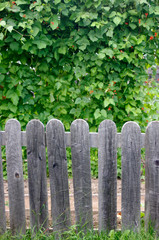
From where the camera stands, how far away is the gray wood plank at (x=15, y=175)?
2186 millimetres

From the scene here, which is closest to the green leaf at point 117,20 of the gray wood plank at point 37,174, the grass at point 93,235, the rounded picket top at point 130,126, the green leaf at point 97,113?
the green leaf at point 97,113

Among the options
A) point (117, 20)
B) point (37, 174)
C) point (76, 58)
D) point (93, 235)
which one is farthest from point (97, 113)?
point (93, 235)

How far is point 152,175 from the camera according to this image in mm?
2166

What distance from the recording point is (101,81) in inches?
A: 134

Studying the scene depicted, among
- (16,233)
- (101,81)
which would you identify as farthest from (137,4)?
(16,233)

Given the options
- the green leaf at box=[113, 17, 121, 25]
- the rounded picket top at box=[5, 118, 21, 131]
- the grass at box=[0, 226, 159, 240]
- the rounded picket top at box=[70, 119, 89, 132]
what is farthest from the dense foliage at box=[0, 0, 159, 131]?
the grass at box=[0, 226, 159, 240]

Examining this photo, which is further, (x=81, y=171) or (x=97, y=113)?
(x=97, y=113)

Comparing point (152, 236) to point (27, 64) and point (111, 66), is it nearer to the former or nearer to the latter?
point (111, 66)

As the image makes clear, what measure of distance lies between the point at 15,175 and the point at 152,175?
1.11 meters

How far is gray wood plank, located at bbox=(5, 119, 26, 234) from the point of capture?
2186 mm

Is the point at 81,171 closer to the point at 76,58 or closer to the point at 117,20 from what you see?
the point at 76,58

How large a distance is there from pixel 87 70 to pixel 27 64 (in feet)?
2.43

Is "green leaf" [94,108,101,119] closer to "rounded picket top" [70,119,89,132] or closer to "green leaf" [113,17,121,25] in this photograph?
"green leaf" [113,17,121,25]

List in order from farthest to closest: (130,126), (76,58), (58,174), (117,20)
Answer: (76,58) < (117,20) < (58,174) < (130,126)
